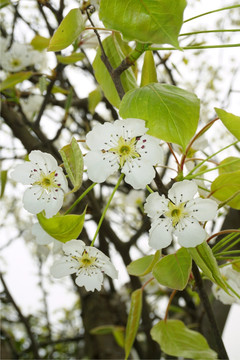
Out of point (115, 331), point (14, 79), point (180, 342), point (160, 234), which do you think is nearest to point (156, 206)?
point (160, 234)

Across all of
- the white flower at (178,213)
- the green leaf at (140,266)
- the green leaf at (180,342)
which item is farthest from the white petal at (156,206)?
the green leaf at (180,342)

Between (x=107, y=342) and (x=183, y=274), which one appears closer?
(x=183, y=274)

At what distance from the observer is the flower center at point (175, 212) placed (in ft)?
1.62

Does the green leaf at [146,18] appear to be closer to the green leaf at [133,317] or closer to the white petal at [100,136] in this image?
the white petal at [100,136]

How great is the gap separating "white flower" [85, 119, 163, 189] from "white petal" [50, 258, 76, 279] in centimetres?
14

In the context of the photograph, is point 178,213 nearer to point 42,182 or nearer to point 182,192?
point 182,192

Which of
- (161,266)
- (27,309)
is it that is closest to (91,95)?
(161,266)

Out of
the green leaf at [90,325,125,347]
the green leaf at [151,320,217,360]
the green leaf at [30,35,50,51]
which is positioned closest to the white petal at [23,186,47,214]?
the green leaf at [151,320,217,360]

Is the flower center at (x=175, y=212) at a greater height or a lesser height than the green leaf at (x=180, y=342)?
greater

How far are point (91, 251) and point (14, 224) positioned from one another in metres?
1.88

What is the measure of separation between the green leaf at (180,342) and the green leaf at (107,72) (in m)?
0.34

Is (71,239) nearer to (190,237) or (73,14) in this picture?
(190,237)

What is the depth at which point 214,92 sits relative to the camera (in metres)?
2.06

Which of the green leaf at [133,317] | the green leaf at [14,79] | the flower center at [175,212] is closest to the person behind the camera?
the flower center at [175,212]
